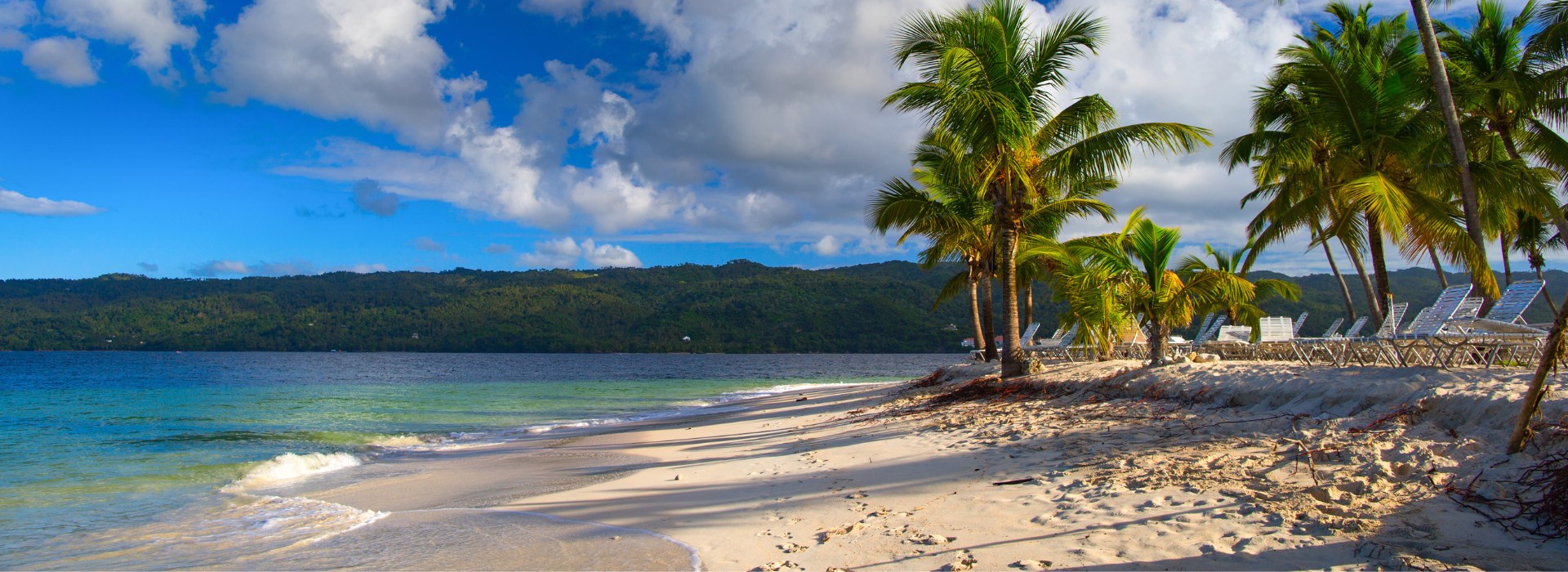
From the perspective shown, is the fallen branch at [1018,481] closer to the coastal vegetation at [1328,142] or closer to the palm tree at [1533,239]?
the coastal vegetation at [1328,142]

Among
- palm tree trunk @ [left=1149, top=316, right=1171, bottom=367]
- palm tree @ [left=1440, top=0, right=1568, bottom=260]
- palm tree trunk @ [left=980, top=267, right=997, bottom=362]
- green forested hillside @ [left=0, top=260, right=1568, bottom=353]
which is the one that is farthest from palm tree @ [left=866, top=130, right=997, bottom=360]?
green forested hillside @ [left=0, top=260, right=1568, bottom=353]

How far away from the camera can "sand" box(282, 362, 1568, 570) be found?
3857 millimetres

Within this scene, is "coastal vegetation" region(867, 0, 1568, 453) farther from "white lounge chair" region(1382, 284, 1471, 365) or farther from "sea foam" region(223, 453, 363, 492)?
"sea foam" region(223, 453, 363, 492)

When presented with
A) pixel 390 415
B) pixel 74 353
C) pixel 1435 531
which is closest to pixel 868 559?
pixel 1435 531

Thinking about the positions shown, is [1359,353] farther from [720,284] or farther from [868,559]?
[720,284]

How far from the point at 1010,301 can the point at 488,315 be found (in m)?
104

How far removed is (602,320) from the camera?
107 metres

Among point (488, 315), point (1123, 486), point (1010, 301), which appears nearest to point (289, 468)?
point (1123, 486)

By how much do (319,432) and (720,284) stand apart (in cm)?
10239

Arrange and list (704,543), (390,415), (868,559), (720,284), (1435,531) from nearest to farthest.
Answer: (1435,531) < (868,559) < (704,543) < (390,415) < (720,284)

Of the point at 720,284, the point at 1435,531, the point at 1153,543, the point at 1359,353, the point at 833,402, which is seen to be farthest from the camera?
the point at 720,284

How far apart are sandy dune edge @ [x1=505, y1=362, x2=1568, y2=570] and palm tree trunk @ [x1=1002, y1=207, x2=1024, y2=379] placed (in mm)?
4104

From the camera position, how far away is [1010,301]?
1314cm

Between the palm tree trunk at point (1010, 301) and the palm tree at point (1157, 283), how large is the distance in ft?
6.03
